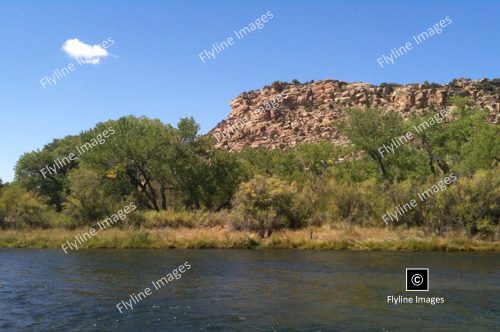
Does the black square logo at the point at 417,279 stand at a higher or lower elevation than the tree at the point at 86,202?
lower

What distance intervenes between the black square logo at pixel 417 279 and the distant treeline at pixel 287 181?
14.4m

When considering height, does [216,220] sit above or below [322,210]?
above

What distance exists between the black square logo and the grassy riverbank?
11.6 m

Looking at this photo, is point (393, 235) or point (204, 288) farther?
point (393, 235)

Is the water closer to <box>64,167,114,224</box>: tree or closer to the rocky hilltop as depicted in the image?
<box>64,167,114,224</box>: tree

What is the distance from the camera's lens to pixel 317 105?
417 ft

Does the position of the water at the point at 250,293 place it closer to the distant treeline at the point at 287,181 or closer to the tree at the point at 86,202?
the distant treeline at the point at 287,181

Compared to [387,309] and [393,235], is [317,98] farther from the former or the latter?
[387,309]

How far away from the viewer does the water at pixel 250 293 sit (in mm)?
16375

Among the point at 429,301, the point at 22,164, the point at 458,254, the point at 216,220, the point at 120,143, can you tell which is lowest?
the point at 458,254

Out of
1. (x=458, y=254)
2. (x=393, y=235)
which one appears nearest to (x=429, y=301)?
(x=458, y=254)

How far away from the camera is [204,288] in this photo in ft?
74.6

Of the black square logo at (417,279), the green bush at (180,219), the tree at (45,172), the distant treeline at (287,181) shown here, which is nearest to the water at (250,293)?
the black square logo at (417,279)

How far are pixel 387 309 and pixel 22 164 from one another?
219ft
